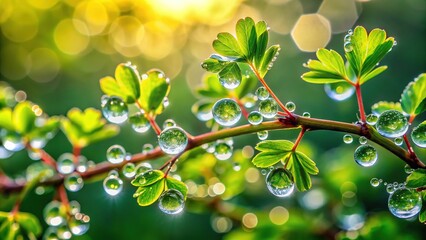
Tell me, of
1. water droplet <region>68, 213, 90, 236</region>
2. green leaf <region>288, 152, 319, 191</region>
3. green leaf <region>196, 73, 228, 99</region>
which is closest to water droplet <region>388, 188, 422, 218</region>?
green leaf <region>288, 152, 319, 191</region>

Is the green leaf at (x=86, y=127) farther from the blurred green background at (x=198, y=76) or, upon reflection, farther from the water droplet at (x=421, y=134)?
the water droplet at (x=421, y=134)

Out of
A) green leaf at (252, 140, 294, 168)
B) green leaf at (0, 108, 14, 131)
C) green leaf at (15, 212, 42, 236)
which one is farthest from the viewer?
green leaf at (0, 108, 14, 131)

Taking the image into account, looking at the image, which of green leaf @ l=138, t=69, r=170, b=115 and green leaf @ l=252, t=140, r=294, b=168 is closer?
green leaf @ l=252, t=140, r=294, b=168

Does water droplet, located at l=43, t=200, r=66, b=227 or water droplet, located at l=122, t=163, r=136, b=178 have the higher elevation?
water droplet, located at l=122, t=163, r=136, b=178

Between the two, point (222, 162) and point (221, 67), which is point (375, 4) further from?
point (221, 67)

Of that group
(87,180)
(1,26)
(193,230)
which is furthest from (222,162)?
(1,26)

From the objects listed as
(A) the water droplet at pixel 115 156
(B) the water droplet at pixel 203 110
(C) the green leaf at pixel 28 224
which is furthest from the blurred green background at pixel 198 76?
(A) the water droplet at pixel 115 156

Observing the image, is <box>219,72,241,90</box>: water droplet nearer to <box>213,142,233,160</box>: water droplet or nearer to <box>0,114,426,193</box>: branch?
<box>0,114,426,193</box>: branch

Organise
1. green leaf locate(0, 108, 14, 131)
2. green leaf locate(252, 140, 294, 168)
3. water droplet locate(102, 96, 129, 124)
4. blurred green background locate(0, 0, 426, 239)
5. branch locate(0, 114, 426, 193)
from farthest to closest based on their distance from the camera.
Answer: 1. blurred green background locate(0, 0, 426, 239)
2. green leaf locate(0, 108, 14, 131)
3. water droplet locate(102, 96, 129, 124)
4. green leaf locate(252, 140, 294, 168)
5. branch locate(0, 114, 426, 193)
